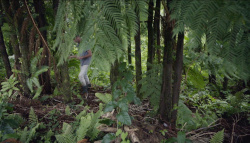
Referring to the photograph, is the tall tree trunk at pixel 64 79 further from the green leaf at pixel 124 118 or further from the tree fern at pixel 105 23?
the tree fern at pixel 105 23

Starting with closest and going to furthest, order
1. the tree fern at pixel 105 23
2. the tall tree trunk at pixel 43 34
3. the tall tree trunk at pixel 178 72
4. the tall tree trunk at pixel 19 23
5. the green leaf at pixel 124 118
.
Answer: the tree fern at pixel 105 23 < the green leaf at pixel 124 118 < the tall tree trunk at pixel 178 72 < the tall tree trunk at pixel 19 23 < the tall tree trunk at pixel 43 34

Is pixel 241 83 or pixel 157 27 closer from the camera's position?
pixel 157 27

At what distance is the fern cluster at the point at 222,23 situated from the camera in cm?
75

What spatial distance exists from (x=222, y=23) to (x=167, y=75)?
34.2 inches

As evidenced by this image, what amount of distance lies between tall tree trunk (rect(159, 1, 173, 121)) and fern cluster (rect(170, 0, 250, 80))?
62 centimetres

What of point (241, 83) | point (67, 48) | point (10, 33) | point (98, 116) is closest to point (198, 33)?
point (67, 48)

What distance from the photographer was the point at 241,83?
4.56 m

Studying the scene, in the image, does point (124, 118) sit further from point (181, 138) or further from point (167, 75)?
point (167, 75)

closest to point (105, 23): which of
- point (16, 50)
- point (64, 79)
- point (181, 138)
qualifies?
point (181, 138)

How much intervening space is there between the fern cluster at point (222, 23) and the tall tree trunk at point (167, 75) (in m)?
0.62

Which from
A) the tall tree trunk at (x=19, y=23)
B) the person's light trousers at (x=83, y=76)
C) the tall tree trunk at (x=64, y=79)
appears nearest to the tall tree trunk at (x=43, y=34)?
the tall tree trunk at (x=19, y=23)

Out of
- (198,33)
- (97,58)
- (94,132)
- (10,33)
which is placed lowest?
(94,132)

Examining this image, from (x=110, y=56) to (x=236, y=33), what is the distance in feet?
2.30

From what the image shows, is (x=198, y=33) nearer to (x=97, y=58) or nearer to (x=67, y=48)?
(x=97, y=58)
